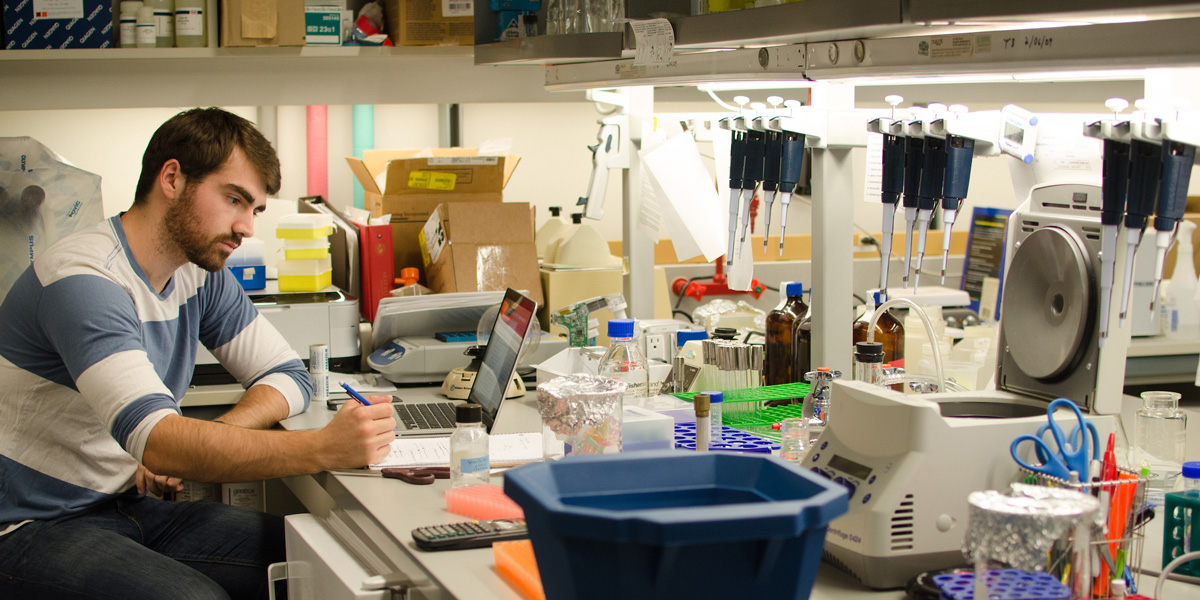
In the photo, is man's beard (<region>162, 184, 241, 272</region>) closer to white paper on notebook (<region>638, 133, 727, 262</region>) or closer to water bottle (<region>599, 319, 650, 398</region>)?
water bottle (<region>599, 319, 650, 398</region>)

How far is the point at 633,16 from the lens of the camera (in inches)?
78.0

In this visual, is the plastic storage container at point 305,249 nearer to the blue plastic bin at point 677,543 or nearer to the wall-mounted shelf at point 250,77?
the wall-mounted shelf at point 250,77

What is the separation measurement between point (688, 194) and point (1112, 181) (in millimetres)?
1250

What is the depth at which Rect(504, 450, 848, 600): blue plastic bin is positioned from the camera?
97cm

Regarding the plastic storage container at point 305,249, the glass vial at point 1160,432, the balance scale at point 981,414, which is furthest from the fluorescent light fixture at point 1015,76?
the plastic storage container at point 305,249

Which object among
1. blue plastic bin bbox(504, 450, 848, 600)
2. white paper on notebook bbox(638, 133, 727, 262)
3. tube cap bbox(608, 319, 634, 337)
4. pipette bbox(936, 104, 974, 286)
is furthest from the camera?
white paper on notebook bbox(638, 133, 727, 262)

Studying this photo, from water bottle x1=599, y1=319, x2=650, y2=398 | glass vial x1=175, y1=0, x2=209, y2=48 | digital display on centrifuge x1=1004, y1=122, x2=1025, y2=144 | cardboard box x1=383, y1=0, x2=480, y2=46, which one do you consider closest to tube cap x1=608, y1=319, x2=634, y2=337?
water bottle x1=599, y1=319, x2=650, y2=398

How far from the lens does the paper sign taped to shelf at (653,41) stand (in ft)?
6.23

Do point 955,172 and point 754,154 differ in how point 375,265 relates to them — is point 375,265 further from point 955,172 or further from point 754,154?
point 955,172

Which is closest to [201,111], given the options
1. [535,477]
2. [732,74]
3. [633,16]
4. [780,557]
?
[633,16]

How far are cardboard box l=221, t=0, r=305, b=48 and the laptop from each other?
117cm

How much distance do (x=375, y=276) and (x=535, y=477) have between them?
6.67ft

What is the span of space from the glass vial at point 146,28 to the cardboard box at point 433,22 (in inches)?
25.7

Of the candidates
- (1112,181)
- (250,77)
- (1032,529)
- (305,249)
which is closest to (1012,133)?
(1112,181)
